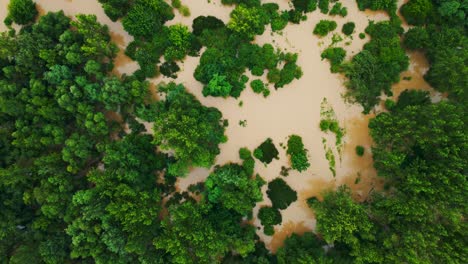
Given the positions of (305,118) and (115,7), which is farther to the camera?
(305,118)

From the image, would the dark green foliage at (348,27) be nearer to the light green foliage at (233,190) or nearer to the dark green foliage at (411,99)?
the dark green foliage at (411,99)

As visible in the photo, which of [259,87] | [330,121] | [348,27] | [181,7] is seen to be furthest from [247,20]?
[330,121]

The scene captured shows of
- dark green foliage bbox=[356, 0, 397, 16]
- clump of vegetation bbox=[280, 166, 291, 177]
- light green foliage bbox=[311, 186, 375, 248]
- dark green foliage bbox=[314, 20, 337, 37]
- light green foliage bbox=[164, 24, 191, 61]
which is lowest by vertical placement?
light green foliage bbox=[311, 186, 375, 248]

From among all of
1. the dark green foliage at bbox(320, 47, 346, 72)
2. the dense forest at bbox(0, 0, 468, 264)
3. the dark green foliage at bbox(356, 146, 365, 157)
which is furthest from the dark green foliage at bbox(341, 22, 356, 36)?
the dark green foliage at bbox(356, 146, 365, 157)

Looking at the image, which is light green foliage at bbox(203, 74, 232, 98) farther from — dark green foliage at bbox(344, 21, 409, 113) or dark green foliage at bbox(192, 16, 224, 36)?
dark green foliage at bbox(344, 21, 409, 113)

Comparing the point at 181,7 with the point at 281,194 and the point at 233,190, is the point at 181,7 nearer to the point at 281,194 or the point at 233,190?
the point at 233,190
